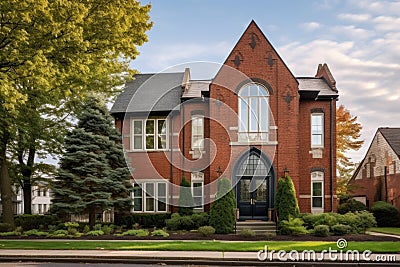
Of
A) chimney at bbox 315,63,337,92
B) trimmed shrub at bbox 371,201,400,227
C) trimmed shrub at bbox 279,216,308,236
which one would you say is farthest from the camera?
trimmed shrub at bbox 371,201,400,227

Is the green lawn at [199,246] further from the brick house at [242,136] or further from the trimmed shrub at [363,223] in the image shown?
the brick house at [242,136]

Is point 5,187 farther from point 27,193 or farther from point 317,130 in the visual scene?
point 317,130

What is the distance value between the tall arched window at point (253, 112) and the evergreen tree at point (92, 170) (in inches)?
284

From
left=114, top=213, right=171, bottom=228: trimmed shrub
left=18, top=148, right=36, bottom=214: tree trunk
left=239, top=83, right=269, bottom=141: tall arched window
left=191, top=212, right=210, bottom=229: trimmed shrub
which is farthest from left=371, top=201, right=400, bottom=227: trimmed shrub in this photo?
left=18, top=148, right=36, bottom=214: tree trunk

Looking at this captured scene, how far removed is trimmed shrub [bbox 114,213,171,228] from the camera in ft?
94.3

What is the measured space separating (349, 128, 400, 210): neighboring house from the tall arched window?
11782 mm

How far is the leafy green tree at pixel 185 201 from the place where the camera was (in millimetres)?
27894

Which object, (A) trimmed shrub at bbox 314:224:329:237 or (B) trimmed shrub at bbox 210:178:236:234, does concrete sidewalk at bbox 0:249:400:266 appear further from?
(B) trimmed shrub at bbox 210:178:236:234

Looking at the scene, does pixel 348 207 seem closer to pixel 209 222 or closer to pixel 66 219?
pixel 209 222

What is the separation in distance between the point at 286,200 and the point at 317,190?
407 centimetres

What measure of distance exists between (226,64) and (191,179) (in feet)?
23.0

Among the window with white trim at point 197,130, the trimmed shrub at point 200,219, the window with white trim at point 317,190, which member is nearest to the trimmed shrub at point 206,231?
the trimmed shrub at point 200,219

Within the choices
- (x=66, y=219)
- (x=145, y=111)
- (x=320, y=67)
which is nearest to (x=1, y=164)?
(x=66, y=219)

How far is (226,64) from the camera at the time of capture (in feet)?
92.8
